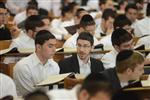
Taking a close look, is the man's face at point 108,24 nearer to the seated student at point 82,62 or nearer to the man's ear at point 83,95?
the seated student at point 82,62

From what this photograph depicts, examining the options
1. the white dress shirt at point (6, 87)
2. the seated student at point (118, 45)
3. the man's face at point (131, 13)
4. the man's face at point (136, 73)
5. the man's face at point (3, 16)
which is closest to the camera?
the white dress shirt at point (6, 87)

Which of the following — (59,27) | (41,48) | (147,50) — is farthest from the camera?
(59,27)

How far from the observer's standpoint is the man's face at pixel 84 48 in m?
5.46

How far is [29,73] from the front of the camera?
520 cm

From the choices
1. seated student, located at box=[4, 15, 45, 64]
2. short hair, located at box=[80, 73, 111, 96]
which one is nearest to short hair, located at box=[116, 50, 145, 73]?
short hair, located at box=[80, 73, 111, 96]

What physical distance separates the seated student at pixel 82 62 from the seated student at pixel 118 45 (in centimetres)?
15

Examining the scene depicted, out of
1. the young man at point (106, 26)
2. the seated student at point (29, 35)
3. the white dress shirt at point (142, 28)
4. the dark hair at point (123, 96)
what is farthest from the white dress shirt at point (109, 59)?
the white dress shirt at point (142, 28)

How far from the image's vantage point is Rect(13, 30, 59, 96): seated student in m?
5.18

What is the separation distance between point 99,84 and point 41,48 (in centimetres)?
215

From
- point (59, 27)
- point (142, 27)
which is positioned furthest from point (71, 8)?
point (142, 27)

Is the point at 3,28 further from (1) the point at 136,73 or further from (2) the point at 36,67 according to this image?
(1) the point at 136,73

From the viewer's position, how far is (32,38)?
22.7ft

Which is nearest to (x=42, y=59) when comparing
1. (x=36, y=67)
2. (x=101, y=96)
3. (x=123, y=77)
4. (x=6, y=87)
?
(x=36, y=67)

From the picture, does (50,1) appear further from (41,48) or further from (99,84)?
(99,84)
